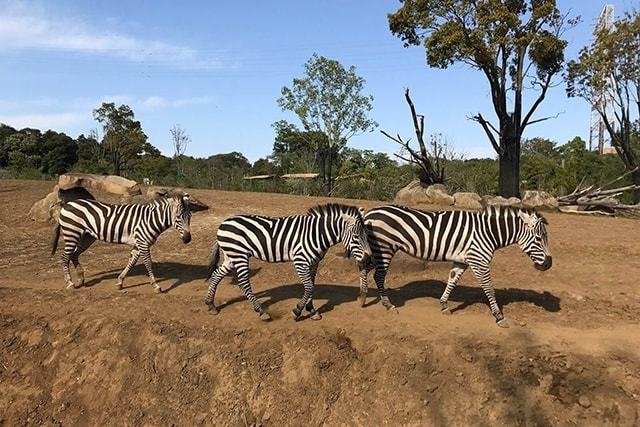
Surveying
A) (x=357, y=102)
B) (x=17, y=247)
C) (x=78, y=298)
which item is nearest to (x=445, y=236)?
(x=78, y=298)

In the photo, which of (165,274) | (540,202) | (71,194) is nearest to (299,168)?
(540,202)

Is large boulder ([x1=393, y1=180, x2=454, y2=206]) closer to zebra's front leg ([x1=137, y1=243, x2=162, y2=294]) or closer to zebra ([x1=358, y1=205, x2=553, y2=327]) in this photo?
zebra ([x1=358, y1=205, x2=553, y2=327])

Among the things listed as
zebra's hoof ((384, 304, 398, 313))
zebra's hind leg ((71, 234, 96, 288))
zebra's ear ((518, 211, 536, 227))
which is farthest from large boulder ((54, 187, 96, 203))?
zebra's ear ((518, 211, 536, 227))

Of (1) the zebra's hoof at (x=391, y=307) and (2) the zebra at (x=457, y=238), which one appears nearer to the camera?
(2) the zebra at (x=457, y=238)

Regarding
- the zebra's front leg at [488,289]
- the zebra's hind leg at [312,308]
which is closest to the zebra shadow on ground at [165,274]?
the zebra's hind leg at [312,308]

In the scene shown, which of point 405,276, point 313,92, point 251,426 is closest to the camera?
point 251,426

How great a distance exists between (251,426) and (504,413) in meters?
2.61

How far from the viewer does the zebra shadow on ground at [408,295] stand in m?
7.54

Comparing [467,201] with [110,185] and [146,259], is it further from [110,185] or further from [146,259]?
[146,259]

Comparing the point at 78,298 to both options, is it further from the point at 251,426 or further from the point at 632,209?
the point at 632,209

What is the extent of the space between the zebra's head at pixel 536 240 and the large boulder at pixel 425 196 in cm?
1060

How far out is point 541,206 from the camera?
17.5 meters

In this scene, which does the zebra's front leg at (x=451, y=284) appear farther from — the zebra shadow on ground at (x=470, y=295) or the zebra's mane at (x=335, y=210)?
the zebra's mane at (x=335, y=210)

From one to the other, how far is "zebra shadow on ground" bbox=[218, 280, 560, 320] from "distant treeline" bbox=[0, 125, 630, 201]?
1368cm
